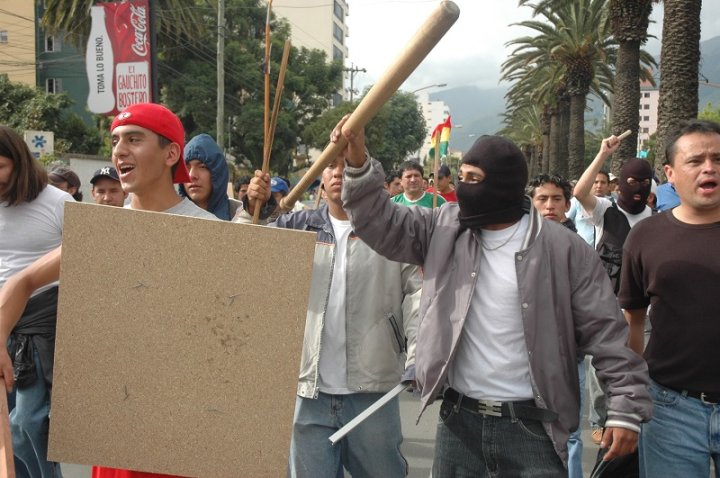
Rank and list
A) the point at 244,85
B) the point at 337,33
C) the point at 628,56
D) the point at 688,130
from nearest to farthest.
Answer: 1. the point at 688,130
2. the point at 628,56
3. the point at 244,85
4. the point at 337,33

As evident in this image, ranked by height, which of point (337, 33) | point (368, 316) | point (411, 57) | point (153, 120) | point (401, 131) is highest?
point (337, 33)

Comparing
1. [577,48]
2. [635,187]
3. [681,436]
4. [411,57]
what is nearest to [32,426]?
[411,57]

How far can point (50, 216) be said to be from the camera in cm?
361

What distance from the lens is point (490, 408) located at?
285 centimetres

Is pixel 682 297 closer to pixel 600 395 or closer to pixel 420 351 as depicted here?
pixel 600 395

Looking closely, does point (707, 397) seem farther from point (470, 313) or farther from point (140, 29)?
point (140, 29)

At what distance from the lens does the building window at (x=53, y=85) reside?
4838 centimetres

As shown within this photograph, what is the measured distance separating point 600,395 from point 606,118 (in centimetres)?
7793

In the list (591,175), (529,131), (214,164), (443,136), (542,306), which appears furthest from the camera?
(529,131)

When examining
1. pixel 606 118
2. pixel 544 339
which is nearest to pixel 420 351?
pixel 544 339

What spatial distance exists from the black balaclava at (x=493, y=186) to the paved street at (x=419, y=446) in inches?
113

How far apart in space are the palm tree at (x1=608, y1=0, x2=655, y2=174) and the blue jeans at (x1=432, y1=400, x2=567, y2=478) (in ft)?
53.6

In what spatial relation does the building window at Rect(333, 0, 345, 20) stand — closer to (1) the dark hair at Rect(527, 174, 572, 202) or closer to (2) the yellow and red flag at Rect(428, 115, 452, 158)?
(2) the yellow and red flag at Rect(428, 115, 452, 158)

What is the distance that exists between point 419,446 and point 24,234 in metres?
3.44
